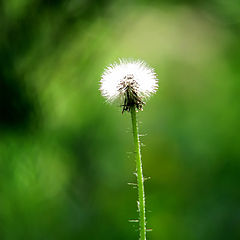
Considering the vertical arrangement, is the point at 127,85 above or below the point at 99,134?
below

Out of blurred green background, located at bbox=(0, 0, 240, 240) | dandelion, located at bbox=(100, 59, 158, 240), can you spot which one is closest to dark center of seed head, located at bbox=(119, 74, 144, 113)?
dandelion, located at bbox=(100, 59, 158, 240)

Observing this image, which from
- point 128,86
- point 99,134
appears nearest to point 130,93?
point 128,86

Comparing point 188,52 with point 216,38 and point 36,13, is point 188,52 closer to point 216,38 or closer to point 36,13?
point 216,38

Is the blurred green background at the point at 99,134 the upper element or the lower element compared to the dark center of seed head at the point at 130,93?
upper

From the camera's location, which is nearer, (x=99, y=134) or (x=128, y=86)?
(x=128, y=86)

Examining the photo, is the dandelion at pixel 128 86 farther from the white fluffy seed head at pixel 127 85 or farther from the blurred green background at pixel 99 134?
the blurred green background at pixel 99 134

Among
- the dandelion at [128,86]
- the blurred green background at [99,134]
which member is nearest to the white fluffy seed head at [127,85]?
the dandelion at [128,86]

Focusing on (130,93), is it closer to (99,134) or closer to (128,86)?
(128,86)
